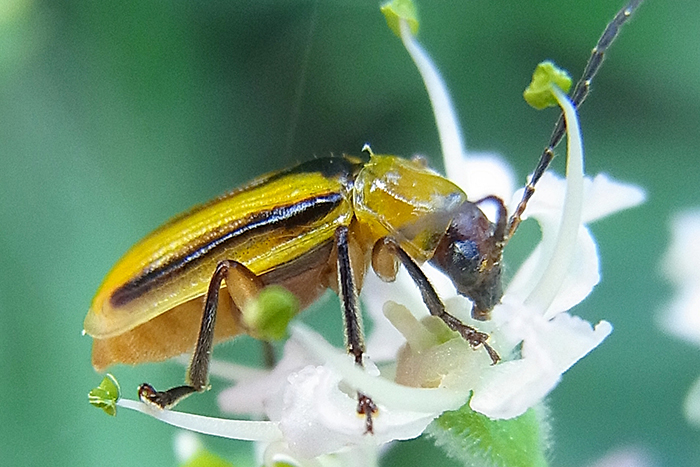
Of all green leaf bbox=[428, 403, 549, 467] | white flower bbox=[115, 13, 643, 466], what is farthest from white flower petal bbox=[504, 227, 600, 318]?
green leaf bbox=[428, 403, 549, 467]

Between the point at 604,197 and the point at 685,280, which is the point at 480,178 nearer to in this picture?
the point at 604,197

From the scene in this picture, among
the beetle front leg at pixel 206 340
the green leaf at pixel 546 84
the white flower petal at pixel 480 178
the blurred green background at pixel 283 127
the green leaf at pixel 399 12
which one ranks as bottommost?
the beetle front leg at pixel 206 340

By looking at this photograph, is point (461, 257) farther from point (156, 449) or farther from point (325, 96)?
point (325, 96)

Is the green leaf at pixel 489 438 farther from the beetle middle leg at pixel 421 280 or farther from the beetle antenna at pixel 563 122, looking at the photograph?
the beetle antenna at pixel 563 122

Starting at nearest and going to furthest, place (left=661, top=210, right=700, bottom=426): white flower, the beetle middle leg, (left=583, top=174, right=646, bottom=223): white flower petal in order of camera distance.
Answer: the beetle middle leg < (left=583, top=174, right=646, bottom=223): white flower petal < (left=661, top=210, right=700, bottom=426): white flower

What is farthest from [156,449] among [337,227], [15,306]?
[337,227]

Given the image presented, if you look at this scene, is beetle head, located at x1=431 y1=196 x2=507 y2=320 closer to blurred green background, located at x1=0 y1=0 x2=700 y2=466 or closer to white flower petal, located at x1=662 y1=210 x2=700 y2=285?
white flower petal, located at x1=662 y1=210 x2=700 y2=285

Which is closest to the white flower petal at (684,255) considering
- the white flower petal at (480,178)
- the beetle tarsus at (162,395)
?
the white flower petal at (480,178)
